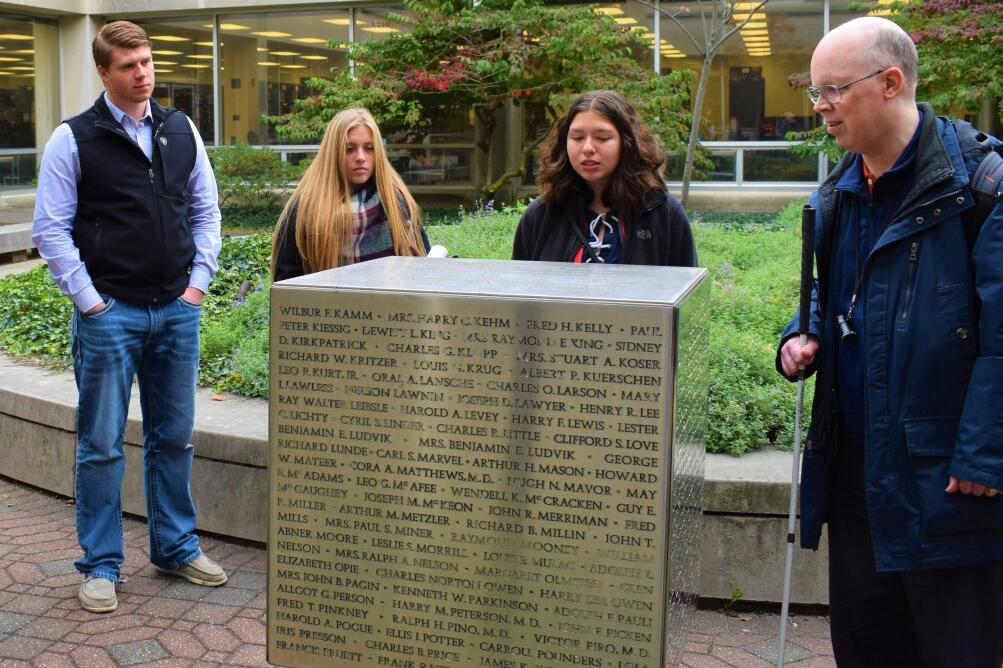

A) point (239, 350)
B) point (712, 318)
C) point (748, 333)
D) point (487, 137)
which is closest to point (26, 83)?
point (487, 137)

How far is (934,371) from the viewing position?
2.68m

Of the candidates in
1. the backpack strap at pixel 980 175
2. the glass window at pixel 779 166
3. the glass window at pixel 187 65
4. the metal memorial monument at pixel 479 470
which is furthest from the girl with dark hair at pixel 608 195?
the glass window at pixel 187 65

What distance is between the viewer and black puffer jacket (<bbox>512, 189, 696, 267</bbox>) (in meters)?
3.74

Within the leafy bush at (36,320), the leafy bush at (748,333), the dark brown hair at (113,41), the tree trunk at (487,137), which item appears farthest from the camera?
the tree trunk at (487,137)

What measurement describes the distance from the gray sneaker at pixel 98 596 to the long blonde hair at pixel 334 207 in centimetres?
139

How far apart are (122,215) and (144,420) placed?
0.87m

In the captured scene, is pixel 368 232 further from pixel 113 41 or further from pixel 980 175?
pixel 980 175

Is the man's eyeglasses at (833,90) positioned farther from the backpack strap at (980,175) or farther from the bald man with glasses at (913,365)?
the backpack strap at (980,175)

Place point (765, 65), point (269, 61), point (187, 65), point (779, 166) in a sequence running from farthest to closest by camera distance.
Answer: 1. point (187, 65)
2. point (269, 61)
3. point (779, 166)
4. point (765, 65)

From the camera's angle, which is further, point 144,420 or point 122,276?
point 144,420

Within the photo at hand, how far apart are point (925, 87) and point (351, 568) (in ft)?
43.6

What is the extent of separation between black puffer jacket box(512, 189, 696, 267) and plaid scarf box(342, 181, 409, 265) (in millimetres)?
972

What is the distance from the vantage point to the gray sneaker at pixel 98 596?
4477 millimetres

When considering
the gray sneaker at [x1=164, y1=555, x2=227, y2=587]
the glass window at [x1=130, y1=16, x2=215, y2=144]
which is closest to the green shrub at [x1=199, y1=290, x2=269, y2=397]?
the gray sneaker at [x1=164, y1=555, x2=227, y2=587]
